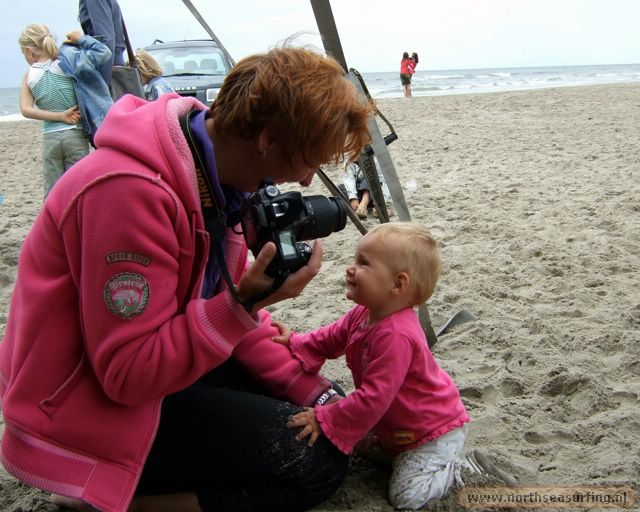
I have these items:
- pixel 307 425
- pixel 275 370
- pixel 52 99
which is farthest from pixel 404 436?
pixel 52 99

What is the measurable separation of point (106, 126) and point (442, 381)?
3.81ft

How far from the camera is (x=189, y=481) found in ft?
5.32

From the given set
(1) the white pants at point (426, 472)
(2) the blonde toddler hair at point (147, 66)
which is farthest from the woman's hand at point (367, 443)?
(2) the blonde toddler hair at point (147, 66)

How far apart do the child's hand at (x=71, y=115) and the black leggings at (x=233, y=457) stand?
2.92 metres

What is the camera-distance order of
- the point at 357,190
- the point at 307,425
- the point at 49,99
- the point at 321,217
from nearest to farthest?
the point at 321,217
the point at 307,425
the point at 49,99
the point at 357,190

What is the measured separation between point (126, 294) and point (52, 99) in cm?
322

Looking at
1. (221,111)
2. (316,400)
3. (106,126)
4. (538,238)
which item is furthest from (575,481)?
(538,238)

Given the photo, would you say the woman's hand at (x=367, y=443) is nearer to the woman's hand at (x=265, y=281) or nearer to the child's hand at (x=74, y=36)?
the woman's hand at (x=265, y=281)

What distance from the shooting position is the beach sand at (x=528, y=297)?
195 centimetres

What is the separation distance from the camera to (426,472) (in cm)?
175

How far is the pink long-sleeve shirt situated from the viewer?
1.68 metres

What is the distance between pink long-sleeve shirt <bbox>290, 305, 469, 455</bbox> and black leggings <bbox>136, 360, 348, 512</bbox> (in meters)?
0.10

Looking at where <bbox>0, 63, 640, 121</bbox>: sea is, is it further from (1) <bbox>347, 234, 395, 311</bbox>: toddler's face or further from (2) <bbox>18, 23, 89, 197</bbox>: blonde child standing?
(1) <bbox>347, 234, 395, 311</bbox>: toddler's face

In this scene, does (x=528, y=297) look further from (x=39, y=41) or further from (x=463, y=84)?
(x=463, y=84)
